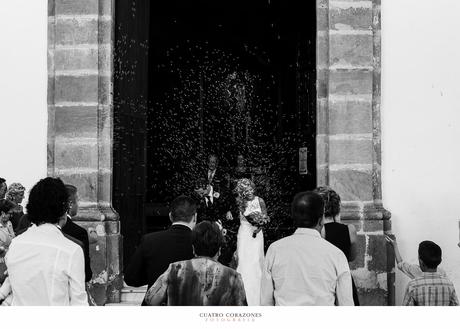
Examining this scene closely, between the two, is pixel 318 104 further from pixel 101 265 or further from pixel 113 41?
pixel 101 265

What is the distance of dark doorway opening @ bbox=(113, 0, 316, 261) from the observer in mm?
11289

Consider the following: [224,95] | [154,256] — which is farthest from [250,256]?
[224,95]

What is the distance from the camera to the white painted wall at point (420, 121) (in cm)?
741

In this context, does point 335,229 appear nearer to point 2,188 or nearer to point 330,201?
point 330,201

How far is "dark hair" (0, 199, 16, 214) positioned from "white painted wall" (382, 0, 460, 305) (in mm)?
3341

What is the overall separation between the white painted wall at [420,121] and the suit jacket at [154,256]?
346cm

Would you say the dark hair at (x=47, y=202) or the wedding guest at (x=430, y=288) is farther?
the wedding guest at (x=430, y=288)

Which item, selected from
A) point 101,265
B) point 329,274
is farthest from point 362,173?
point 329,274

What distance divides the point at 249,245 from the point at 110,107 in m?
1.82

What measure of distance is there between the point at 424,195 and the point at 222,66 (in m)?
6.02

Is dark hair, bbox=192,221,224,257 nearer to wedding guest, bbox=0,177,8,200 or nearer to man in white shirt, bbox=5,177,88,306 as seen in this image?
man in white shirt, bbox=5,177,88,306

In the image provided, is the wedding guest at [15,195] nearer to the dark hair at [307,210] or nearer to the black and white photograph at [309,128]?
the black and white photograph at [309,128]

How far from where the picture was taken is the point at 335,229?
5125 millimetres

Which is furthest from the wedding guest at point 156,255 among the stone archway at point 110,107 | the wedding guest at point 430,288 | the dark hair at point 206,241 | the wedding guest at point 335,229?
the stone archway at point 110,107
